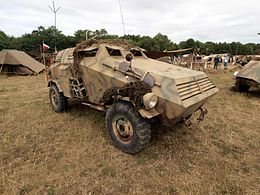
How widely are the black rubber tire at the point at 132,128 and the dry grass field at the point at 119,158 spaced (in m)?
0.17

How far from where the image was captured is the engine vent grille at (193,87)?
3.45m

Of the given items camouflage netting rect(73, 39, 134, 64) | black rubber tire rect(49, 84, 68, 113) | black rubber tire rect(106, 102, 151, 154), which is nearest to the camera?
black rubber tire rect(106, 102, 151, 154)

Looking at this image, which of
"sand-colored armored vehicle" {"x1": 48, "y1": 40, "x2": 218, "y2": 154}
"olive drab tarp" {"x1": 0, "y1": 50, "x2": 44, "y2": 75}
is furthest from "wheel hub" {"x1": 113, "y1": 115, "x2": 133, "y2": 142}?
"olive drab tarp" {"x1": 0, "y1": 50, "x2": 44, "y2": 75}

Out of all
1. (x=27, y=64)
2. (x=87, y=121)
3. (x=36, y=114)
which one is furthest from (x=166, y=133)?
(x=27, y=64)

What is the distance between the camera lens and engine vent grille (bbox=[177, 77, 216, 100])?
136 inches

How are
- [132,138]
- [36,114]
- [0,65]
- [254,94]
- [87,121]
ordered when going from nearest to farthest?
[132,138], [87,121], [36,114], [254,94], [0,65]

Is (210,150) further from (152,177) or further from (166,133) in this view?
(152,177)

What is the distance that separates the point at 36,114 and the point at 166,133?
3.58m

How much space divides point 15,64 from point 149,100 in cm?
1442

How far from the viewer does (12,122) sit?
5434mm

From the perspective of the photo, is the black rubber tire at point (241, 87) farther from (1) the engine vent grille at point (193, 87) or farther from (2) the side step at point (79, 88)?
(2) the side step at point (79, 88)

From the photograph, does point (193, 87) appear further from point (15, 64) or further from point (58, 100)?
point (15, 64)

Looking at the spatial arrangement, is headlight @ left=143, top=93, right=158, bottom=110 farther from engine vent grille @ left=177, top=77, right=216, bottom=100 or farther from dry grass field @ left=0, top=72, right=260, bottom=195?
dry grass field @ left=0, top=72, right=260, bottom=195

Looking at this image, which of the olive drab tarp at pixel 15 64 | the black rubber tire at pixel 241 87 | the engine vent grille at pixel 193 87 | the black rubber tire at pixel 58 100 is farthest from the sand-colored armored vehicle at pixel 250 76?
the olive drab tarp at pixel 15 64
